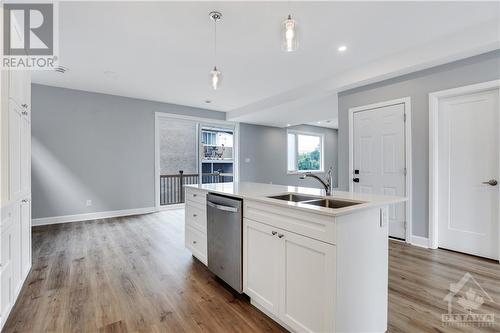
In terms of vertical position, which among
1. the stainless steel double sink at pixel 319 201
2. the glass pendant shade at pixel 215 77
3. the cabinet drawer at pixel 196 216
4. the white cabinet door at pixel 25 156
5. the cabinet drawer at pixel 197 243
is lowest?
the cabinet drawer at pixel 197 243

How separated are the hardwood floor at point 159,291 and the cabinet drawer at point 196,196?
734 millimetres

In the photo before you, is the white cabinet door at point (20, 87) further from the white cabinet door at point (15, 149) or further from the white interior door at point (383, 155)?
the white interior door at point (383, 155)

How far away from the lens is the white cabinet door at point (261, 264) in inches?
67.1

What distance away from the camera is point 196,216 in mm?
2811

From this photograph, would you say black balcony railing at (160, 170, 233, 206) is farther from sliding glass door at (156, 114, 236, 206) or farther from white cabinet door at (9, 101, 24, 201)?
white cabinet door at (9, 101, 24, 201)

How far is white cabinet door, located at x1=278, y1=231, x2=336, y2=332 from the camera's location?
4.38 feet

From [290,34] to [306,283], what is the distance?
171 centimetres

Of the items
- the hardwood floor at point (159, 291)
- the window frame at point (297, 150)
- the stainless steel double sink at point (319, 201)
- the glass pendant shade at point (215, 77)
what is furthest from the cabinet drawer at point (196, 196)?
the window frame at point (297, 150)

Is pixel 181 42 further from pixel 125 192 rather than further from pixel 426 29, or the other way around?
pixel 125 192

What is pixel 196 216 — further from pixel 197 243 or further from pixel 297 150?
pixel 297 150

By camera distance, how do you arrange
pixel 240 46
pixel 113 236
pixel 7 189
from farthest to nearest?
pixel 113 236
pixel 240 46
pixel 7 189

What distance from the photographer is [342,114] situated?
421 cm

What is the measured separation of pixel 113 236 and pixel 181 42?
3092 millimetres

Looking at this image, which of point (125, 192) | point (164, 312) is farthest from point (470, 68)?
point (125, 192)
